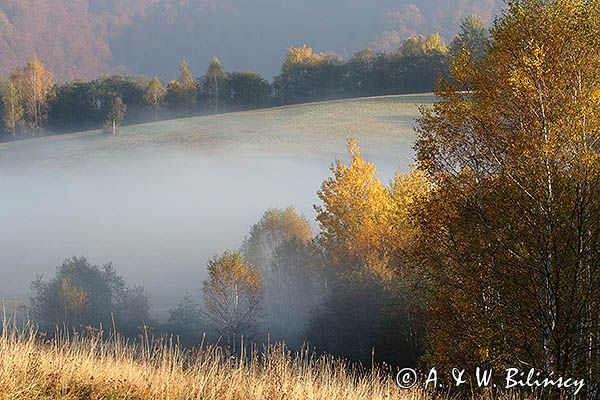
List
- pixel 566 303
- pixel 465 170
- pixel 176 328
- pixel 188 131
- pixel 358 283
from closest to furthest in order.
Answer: pixel 566 303
pixel 465 170
pixel 358 283
pixel 176 328
pixel 188 131

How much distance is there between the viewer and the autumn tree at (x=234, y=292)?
4109cm

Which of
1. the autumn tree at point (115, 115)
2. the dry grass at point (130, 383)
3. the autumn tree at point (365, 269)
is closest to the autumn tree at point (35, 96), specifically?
the autumn tree at point (115, 115)

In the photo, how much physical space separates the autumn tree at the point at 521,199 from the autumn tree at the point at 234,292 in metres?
28.2

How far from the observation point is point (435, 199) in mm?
14070

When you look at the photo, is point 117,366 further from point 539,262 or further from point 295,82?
point 295,82

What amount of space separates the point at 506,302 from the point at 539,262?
1.12m

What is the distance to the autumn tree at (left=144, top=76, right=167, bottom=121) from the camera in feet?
341

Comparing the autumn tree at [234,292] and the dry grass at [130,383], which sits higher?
the dry grass at [130,383]

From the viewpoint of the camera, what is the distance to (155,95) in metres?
104

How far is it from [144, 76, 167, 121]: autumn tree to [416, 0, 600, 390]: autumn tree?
94607 millimetres

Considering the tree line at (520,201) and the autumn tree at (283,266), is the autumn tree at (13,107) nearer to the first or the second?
the autumn tree at (283,266)

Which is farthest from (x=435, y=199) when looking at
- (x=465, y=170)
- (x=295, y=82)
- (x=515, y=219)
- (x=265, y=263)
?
(x=295, y=82)

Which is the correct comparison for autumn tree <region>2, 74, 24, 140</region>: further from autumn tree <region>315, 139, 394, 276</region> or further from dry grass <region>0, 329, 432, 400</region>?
dry grass <region>0, 329, 432, 400</region>

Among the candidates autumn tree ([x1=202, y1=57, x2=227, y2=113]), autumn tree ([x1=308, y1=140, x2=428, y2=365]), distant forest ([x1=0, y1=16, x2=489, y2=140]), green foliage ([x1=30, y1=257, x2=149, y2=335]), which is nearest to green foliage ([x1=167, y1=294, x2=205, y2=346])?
green foliage ([x1=30, y1=257, x2=149, y2=335])
